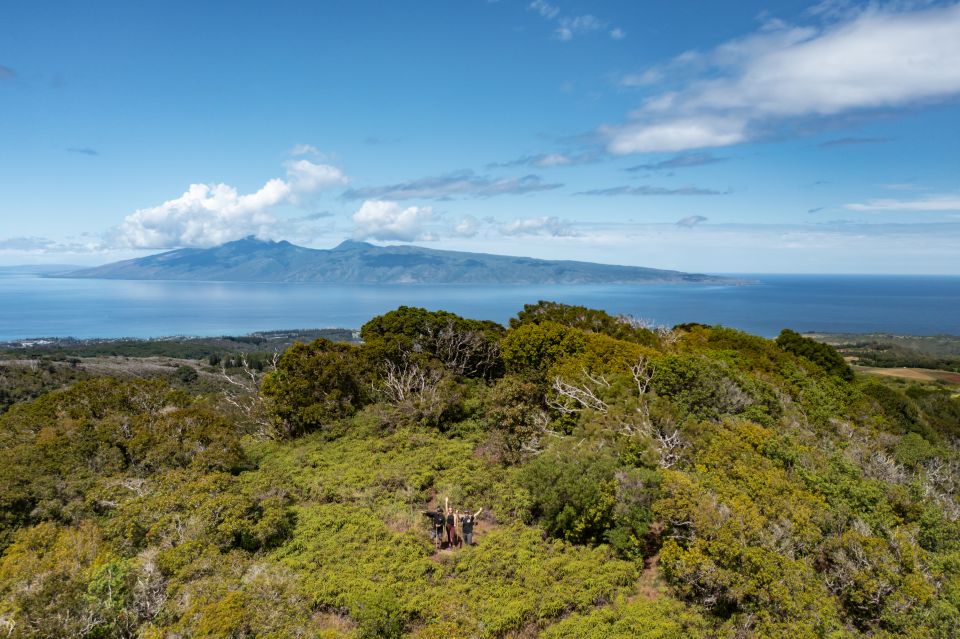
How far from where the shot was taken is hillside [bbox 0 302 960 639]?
9781mm

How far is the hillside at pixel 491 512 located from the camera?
32.1 ft

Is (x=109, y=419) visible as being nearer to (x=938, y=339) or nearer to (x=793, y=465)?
(x=793, y=465)

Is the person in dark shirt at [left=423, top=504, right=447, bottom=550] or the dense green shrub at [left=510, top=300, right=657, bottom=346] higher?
the dense green shrub at [left=510, top=300, right=657, bottom=346]

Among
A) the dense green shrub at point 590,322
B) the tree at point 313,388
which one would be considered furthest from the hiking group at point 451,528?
the dense green shrub at point 590,322

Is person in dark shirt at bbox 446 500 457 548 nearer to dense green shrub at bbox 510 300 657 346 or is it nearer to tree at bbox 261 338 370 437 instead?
tree at bbox 261 338 370 437

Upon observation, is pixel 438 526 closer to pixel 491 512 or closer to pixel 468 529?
pixel 468 529

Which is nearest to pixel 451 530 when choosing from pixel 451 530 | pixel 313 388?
pixel 451 530

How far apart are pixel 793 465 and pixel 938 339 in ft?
474

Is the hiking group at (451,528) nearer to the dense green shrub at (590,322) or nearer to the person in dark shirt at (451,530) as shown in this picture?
the person in dark shirt at (451,530)

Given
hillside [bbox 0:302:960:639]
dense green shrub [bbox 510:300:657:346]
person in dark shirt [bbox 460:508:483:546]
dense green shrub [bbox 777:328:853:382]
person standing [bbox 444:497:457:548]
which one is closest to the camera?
hillside [bbox 0:302:960:639]

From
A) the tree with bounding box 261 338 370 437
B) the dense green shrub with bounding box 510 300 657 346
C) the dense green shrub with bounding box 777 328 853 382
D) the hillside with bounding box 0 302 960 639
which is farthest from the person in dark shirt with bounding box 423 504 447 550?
the dense green shrub with bounding box 777 328 853 382

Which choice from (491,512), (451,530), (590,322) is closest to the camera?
(451,530)

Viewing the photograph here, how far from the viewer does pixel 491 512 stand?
50.4 ft

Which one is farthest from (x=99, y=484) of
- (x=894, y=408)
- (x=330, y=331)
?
(x=330, y=331)
